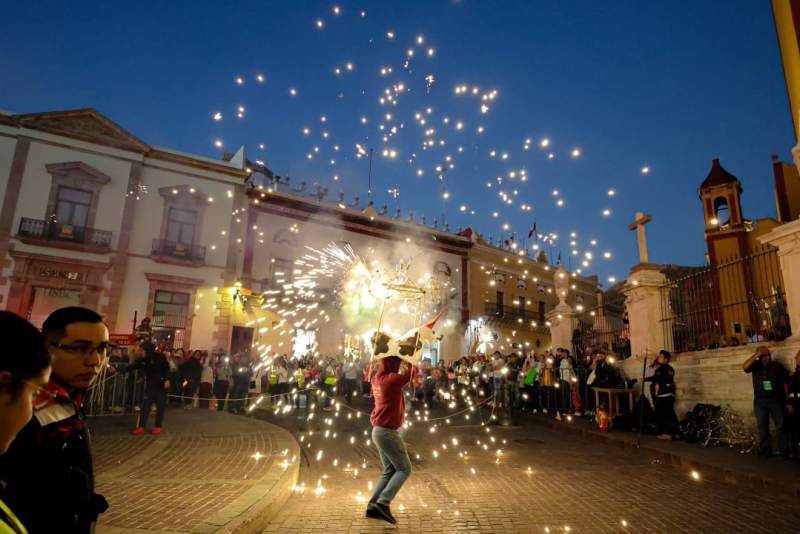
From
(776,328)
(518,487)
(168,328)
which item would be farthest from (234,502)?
(168,328)

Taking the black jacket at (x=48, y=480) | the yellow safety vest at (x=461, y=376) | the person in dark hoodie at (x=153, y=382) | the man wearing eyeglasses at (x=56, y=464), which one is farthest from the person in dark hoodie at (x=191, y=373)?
the black jacket at (x=48, y=480)

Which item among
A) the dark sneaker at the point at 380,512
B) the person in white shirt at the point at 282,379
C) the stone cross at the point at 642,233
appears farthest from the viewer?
the person in white shirt at the point at 282,379

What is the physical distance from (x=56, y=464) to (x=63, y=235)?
68.7 feet

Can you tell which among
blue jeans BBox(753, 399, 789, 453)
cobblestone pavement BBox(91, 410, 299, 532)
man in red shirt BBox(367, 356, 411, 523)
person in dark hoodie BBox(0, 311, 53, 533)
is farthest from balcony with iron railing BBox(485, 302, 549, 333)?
person in dark hoodie BBox(0, 311, 53, 533)

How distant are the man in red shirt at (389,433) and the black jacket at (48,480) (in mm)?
3003

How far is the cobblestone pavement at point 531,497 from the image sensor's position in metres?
4.30

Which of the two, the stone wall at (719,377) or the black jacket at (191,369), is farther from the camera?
the black jacket at (191,369)

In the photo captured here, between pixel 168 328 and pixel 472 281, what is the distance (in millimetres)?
17845

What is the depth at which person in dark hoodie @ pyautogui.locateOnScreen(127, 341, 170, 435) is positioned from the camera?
830 cm

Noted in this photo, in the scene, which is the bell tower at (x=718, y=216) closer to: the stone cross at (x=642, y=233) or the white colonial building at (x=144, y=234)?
the stone cross at (x=642, y=233)

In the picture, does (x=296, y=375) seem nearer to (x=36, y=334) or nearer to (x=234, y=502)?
(x=234, y=502)

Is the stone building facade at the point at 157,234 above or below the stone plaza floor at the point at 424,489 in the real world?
above

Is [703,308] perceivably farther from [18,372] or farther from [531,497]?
[18,372]

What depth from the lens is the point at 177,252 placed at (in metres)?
20.5
